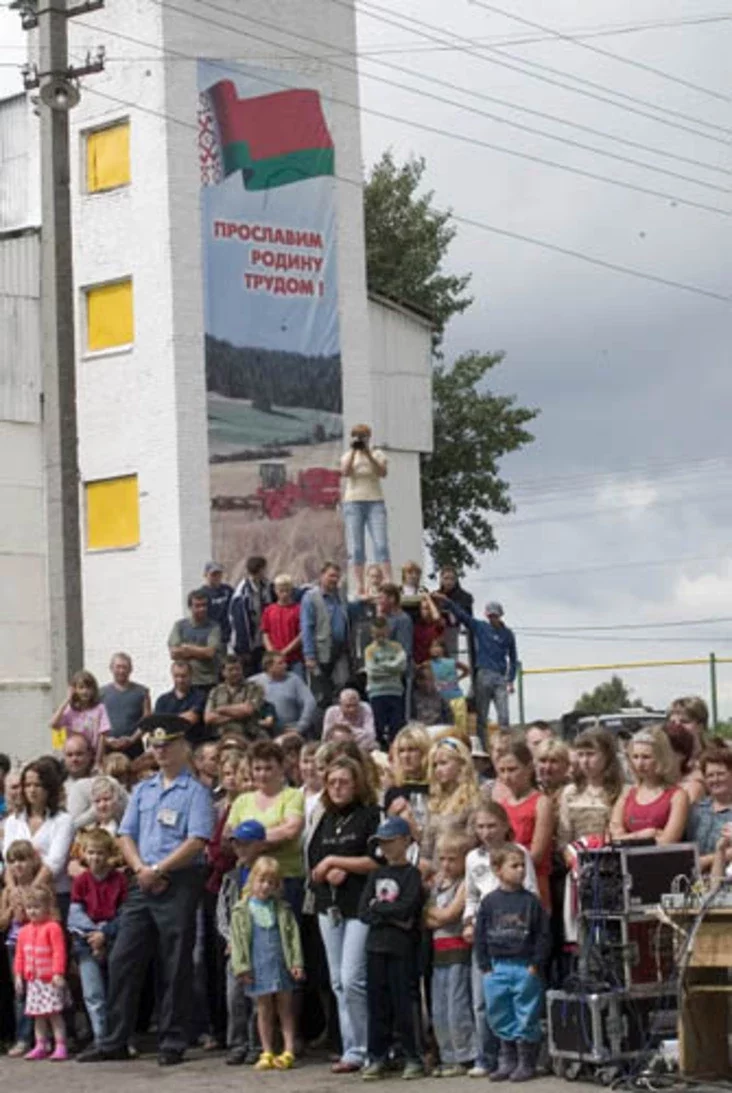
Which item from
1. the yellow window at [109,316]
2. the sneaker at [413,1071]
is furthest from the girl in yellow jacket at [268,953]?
the yellow window at [109,316]

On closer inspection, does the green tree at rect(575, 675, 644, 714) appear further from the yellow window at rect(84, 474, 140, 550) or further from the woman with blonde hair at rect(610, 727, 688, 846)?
the woman with blonde hair at rect(610, 727, 688, 846)

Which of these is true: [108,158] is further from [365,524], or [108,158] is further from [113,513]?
[365,524]

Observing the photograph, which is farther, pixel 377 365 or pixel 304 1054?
pixel 377 365

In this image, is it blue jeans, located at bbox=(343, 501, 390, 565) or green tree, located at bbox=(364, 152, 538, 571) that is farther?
green tree, located at bbox=(364, 152, 538, 571)

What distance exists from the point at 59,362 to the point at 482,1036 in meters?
12.9

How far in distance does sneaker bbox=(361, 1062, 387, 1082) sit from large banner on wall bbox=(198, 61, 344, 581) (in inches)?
1025

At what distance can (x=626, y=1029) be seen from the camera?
42.9ft

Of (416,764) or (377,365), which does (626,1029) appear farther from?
(377,365)

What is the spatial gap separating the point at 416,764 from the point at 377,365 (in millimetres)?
30469

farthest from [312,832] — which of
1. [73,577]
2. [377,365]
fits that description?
[377,365]

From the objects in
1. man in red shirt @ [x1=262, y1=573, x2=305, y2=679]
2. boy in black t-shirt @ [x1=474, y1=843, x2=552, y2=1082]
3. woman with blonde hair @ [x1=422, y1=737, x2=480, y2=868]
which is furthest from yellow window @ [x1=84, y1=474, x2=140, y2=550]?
→ boy in black t-shirt @ [x1=474, y1=843, x2=552, y2=1082]

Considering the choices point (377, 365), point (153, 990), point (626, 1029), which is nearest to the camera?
point (626, 1029)

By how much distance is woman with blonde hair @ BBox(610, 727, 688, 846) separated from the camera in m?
13.5

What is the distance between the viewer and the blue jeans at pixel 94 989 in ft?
52.1
